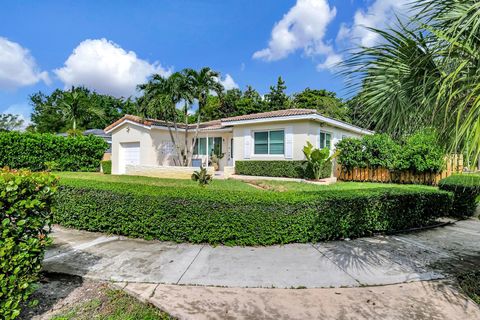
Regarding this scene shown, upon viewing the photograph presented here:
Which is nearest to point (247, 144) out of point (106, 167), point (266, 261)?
point (106, 167)

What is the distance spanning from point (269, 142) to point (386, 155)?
694 cm

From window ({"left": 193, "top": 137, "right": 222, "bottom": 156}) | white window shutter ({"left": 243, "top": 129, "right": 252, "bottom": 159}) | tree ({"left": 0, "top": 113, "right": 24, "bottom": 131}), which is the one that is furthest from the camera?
tree ({"left": 0, "top": 113, "right": 24, "bottom": 131})

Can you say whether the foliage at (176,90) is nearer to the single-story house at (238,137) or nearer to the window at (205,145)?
the single-story house at (238,137)

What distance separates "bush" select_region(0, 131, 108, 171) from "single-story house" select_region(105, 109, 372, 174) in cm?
171

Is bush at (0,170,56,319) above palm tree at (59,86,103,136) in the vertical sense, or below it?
below

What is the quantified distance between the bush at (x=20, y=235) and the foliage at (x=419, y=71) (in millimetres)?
4443

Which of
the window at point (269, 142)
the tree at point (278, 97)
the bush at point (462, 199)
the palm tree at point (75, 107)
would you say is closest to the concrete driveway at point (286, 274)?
the bush at point (462, 199)

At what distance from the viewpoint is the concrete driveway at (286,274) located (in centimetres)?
313

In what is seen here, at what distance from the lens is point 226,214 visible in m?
5.26

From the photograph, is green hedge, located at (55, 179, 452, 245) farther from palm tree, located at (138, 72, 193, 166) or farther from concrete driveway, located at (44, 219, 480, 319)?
palm tree, located at (138, 72, 193, 166)

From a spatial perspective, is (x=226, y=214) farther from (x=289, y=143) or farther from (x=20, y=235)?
(x=289, y=143)

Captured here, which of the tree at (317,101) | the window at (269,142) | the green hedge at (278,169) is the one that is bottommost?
the green hedge at (278,169)

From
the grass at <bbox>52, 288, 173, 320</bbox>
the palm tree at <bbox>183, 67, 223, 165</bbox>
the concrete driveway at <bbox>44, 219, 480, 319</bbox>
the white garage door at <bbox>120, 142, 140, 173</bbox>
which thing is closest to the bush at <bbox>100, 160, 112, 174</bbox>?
the white garage door at <bbox>120, 142, 140, 173</bbox>

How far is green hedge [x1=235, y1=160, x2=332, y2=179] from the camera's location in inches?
594
